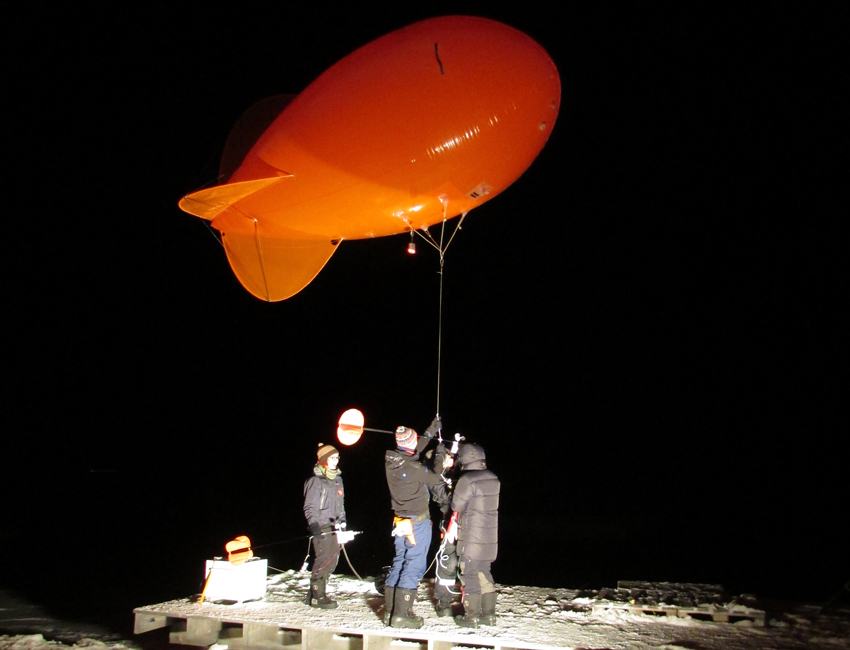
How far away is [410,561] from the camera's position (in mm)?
5254

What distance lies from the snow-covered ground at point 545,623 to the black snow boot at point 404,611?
0.11 meters

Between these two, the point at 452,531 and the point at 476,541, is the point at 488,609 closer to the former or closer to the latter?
the point at 476,541

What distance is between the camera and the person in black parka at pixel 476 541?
512 centimetres

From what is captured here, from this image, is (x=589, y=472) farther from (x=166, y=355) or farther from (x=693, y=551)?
(x=166, y=355)

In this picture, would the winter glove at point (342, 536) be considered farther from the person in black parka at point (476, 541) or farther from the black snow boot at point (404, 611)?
the person in black parka at point (476, 541)

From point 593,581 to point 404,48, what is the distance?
9.48 meters

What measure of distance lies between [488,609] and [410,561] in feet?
2.68

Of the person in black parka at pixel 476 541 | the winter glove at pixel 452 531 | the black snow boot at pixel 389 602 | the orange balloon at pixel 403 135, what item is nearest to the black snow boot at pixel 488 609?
the person in black parka at pixel 476 541

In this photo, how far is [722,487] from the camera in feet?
58.4

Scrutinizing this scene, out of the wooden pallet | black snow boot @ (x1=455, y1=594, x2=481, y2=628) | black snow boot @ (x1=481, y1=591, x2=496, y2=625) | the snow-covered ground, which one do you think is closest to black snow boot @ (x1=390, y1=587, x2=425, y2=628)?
the snow-covered ground

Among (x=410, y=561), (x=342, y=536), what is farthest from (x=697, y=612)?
(x=342, y=536)

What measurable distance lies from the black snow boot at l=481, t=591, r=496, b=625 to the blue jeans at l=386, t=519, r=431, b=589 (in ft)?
2.00

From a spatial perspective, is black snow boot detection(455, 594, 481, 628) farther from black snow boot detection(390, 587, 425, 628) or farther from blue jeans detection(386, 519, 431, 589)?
blue jeans detection(386, 519, 431, 589)

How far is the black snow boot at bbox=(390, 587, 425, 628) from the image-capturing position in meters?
5.02
